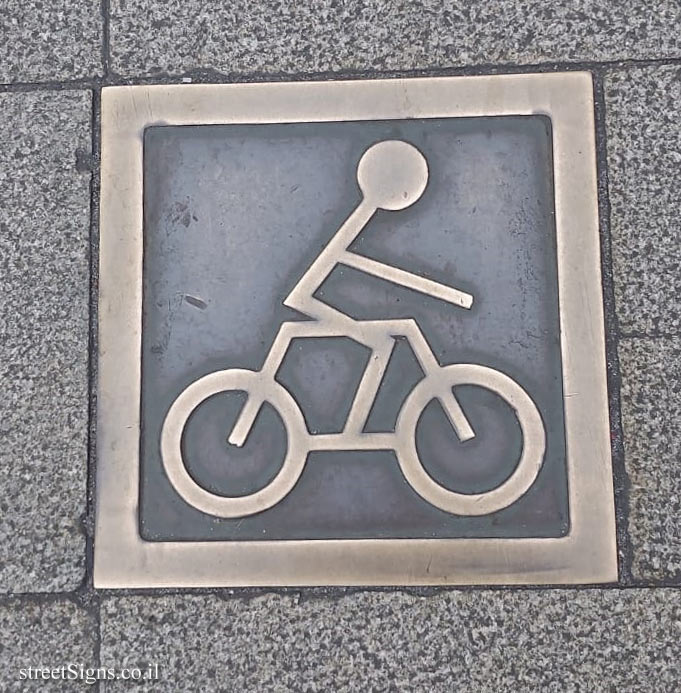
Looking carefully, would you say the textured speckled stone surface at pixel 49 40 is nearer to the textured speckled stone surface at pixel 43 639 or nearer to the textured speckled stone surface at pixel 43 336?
the textured speckled stone surface at pixel 43 336

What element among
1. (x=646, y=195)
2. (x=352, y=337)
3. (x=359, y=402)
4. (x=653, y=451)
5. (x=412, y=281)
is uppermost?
(x=646, y=195)

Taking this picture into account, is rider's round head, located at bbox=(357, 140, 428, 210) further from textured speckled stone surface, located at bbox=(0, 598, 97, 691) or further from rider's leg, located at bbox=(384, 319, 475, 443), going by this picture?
textured speckled stone surface, located at bbox=(0, 598, 97, 691)

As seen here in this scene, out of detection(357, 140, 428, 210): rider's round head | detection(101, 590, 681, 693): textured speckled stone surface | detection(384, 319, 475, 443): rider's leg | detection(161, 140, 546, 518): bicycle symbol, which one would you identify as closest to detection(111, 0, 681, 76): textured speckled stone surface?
detection(357, 140, 428, 210): rider's round head

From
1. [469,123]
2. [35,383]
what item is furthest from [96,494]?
[469,123]

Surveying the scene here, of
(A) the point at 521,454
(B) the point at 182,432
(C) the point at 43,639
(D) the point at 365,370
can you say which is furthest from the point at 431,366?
(C) the point at 43,639

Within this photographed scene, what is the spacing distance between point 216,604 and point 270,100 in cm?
130

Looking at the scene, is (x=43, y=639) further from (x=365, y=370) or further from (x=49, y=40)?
(x=49, y=40)

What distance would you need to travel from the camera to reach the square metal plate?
76.8 inches

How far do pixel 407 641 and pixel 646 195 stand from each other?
1.27m

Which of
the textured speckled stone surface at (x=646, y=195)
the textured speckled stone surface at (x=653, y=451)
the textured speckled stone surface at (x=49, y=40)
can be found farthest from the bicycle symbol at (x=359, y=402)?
the textured speckled stone surface at (x=49, y=40)

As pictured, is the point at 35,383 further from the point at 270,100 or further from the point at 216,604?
the point at 270,100

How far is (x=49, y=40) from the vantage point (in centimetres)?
219

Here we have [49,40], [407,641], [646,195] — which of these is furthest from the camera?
[49,40]

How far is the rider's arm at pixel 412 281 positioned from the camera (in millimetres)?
2016
